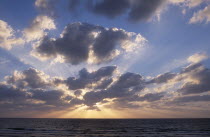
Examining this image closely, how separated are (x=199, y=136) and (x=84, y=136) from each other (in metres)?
36.0

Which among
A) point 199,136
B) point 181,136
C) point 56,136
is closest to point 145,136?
point 181,136

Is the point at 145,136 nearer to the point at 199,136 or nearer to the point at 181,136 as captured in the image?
the point at 181,136

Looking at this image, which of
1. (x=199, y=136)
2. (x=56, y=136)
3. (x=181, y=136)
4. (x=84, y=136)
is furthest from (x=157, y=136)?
(x=56, y=136)

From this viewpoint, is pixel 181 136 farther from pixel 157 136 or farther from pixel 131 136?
pixel 131 136

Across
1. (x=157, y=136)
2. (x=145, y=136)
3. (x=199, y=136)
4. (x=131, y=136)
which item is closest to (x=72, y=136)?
(x=131, y=136)

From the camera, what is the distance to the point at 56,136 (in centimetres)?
5797

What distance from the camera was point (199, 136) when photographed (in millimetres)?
59844

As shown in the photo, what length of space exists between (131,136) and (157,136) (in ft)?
28.2

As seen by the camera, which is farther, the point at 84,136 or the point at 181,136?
the point at 181,136

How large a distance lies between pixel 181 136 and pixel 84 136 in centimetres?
3079

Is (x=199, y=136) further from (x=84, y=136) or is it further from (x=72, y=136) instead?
(x=72, y=136)

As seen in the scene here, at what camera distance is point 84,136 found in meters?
Answer: 56.2

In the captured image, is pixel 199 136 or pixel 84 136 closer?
pixel 84 136

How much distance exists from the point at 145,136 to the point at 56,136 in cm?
2733
